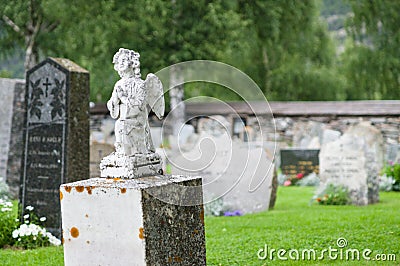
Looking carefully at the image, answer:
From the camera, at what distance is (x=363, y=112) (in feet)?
82.6

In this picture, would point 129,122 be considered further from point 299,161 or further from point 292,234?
point 299,161

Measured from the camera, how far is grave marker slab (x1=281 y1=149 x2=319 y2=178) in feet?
56.7

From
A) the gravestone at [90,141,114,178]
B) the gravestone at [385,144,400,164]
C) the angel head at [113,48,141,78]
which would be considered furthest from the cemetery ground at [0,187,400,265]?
the gravestone at [385,144,400,164]

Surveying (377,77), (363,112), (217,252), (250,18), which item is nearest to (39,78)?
(217,252)

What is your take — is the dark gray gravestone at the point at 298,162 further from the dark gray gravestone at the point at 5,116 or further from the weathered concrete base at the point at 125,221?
the weathered concrete base at the point at 125,221

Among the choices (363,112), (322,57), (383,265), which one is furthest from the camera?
(322,57)

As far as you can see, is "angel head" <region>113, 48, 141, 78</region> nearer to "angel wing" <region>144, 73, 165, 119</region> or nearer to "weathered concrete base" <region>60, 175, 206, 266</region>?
"angel wing" <region>144, 73, 165, 119</region>

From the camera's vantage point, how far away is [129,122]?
6398mm

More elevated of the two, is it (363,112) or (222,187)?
(363,112)

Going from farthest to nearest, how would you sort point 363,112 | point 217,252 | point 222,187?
point 363,112, point 222,187, point 217,252

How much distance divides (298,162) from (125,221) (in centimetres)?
1175

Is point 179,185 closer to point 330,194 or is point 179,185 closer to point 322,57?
point 330,194

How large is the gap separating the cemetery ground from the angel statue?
2.20 meters

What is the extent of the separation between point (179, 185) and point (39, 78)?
13.8 ft
